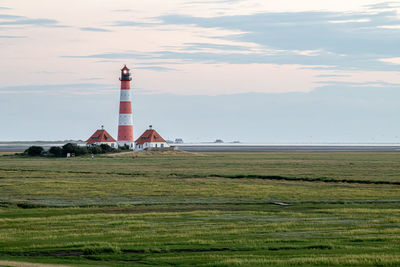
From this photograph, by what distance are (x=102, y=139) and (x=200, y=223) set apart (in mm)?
107701

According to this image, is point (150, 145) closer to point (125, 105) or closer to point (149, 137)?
point (149, 137)

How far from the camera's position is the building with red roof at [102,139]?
139 meters

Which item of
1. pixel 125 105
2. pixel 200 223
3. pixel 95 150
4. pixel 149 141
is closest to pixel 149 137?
pixel 149 141

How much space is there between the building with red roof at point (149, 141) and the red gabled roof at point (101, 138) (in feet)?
18.5

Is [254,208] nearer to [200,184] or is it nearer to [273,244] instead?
[273,244]

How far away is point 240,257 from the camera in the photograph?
2406cm

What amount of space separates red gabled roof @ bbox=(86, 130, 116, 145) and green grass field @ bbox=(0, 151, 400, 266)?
76681 millimetres

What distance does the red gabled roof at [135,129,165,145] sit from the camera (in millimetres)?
143200

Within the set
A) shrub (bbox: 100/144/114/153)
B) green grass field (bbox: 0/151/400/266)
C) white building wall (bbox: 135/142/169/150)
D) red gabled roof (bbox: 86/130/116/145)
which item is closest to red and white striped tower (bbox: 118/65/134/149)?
shrub (bbox: 100/144/114/153)

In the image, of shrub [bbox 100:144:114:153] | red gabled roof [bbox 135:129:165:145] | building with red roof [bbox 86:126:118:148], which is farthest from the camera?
red gabled roof [bbox 135:129:165:145]

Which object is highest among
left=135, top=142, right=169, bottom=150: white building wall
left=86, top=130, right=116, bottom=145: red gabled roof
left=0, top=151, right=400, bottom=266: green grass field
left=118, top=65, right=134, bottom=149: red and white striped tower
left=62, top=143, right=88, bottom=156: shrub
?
left=118, top=65, right=134, bottom=149: red and white striped tower

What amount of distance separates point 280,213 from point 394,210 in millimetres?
6663

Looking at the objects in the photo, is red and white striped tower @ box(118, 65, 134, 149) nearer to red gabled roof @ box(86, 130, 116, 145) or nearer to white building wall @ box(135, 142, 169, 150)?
red gabled roof @ box(86, 130, 116, 145)

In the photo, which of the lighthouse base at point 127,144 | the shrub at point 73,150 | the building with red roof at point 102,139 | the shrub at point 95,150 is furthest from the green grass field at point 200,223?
the building with red roof at point 102,139
